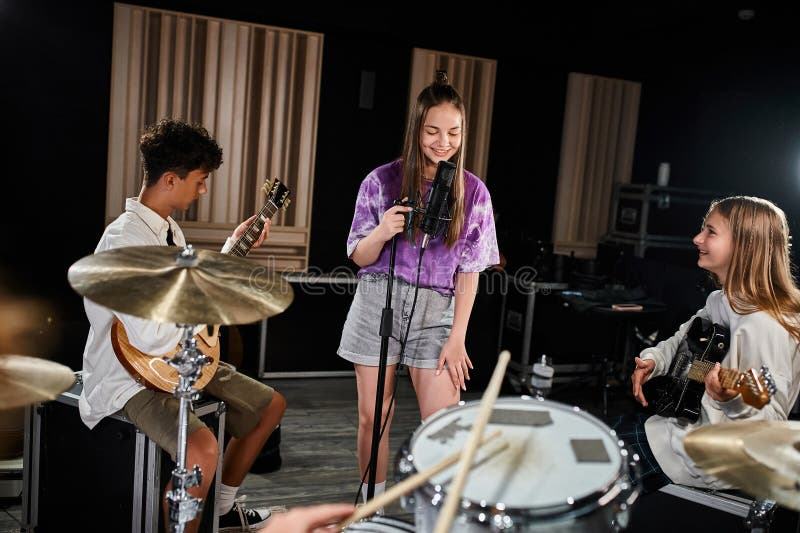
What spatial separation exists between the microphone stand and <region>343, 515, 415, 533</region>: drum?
84 centimetres

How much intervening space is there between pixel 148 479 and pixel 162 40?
3.38 metres

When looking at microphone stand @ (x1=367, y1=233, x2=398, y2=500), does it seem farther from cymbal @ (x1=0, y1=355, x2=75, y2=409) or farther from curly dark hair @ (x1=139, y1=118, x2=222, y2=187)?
cymbal @ (x1=0, y1=355, x2=75, y2=409)

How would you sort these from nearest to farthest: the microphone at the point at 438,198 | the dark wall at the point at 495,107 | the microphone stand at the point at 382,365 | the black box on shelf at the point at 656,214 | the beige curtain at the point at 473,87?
the microphone at the point at 438,198 → the microphone stand at the point at 382,365 → the dark wall at the point at 495,107 → the beige curtain at the point at 473,87 → the black box on shelf at the point at 656,214

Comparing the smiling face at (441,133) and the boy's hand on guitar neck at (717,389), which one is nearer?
the boy's hand on guitar neck at (717,389)

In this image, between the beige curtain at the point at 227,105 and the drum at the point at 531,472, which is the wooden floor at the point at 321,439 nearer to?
the beige curtain at the point at 227,105

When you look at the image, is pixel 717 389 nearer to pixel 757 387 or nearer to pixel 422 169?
pixel 757 387

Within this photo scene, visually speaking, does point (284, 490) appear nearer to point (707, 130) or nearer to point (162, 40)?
point (162, 40)

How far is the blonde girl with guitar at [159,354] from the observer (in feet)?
7.16

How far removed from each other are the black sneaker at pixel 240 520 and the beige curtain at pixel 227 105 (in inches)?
102

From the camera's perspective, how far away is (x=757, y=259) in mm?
2332

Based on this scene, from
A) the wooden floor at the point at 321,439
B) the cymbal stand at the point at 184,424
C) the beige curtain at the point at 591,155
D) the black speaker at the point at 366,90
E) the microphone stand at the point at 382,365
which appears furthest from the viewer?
the beige curtain at the point at 591,155

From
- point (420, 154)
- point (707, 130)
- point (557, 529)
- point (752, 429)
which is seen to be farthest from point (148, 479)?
point (707, 130)

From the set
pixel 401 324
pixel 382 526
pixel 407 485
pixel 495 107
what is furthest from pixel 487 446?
pixel 495 107

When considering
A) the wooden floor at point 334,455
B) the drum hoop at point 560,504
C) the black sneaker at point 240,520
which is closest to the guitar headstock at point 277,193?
the black sneaker at point 240,520
